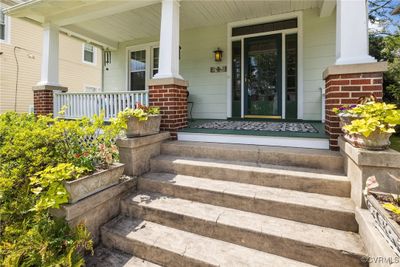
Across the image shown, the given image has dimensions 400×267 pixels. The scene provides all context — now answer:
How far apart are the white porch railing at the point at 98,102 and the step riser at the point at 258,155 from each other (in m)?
1.15

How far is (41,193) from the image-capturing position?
1.94 meters

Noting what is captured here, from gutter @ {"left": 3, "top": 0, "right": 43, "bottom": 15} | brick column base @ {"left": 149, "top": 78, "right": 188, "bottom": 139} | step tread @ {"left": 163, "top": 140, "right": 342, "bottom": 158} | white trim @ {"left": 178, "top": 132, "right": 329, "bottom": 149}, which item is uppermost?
gutter @ {"left": 3, "top": 0, "right": 43, "bottom": 15}

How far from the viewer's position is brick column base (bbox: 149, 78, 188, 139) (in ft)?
11.4

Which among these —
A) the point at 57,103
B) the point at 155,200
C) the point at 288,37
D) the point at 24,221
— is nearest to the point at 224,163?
the point at 155,200

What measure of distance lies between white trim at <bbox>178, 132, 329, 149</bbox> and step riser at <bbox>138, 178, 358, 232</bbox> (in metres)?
1.10

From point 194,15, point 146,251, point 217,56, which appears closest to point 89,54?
point 194,15

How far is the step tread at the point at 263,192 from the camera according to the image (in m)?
1.93

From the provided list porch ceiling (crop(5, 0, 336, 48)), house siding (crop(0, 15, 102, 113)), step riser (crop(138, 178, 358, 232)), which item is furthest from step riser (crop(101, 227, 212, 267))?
house siding (crop(0, 15, 102, 113))

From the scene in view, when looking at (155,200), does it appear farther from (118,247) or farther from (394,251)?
(394,251)

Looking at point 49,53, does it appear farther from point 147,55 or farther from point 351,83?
point 351,83

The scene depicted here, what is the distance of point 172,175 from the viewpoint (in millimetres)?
2770

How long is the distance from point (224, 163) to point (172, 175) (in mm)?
676

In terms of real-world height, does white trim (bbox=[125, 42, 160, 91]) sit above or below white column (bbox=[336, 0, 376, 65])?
above

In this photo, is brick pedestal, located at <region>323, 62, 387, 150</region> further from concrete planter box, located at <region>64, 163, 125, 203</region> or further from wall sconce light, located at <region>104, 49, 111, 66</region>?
wall sconce light, located at <region>104, 49, 111, 66</region>
